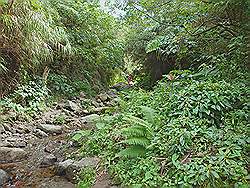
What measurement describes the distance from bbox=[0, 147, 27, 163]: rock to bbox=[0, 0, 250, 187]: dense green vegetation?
2.72 ft

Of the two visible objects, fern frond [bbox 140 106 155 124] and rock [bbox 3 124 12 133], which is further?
rock [bbox 3 124 12 133]

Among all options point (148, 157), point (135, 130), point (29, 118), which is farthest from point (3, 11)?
point (148, 157)

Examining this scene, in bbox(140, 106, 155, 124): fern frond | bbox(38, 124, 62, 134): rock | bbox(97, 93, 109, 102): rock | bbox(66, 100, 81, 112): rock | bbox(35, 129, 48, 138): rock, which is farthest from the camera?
bbox(97, 93, 109, 102): rock

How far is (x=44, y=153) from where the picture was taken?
3646mm

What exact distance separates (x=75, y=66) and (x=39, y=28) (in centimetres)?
247

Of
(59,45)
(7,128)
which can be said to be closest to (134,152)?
(7,128)

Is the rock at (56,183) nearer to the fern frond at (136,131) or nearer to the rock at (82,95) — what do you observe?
the fern frond at (136,131)

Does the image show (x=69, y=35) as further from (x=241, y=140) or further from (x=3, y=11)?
(x=241, y=140)

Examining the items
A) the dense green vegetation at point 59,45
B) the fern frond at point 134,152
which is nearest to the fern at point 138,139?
the fern frond at point 134,152

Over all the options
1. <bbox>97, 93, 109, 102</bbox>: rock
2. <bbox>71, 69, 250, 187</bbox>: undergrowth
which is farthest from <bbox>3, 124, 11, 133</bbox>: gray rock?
<bbox>97, 93, 109, 102</bbox>: rock

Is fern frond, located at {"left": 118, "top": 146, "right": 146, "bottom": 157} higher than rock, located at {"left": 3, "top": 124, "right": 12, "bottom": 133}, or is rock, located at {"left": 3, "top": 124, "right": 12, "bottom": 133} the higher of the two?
fern frond, located at {"left": 118, "top": 146, "right": 146, "bottom": 157}

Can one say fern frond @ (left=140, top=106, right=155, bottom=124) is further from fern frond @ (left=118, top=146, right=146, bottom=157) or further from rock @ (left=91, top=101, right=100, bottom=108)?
rock @ (left=91, top=101, right=100, bottom=108)

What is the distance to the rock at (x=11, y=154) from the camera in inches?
134

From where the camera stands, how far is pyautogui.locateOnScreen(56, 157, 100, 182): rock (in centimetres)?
270
